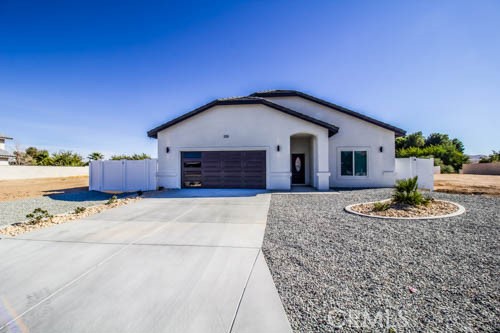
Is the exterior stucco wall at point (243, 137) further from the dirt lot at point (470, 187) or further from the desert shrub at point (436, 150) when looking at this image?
the desert shrub at point (436, 150)

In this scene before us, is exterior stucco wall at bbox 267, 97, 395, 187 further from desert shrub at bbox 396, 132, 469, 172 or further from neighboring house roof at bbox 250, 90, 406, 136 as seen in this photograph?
desert shrub at bbox 396, 132, 469, 172

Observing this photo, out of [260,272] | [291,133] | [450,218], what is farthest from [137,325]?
[291,133]

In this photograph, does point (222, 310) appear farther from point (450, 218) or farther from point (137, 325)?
point (450, 218)

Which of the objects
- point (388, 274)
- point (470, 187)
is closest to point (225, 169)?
point (388, 274)

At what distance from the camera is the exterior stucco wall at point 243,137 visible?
13.1m

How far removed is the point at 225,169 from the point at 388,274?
11.0m

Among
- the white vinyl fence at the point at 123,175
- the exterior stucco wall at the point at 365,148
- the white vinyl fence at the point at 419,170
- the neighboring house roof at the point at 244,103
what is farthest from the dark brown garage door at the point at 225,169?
the white vinyl fence at the point at 419,170

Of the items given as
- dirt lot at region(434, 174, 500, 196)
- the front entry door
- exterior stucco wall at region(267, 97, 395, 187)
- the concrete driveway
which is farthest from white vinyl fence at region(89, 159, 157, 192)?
dirt lot at region(434, 174, 500, 196)

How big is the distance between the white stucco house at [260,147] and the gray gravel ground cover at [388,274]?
7.50 m

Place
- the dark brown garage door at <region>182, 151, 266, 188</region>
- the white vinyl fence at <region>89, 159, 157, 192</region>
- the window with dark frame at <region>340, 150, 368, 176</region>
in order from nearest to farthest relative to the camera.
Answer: the dark brown garage door at <region>182, 151, 266, 188</region> → the white vinyl fence at <region>89, 159, 157, 192</region> → the window with dark frame at <region>340, 150, 368, 176</region>

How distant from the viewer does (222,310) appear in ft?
8.33

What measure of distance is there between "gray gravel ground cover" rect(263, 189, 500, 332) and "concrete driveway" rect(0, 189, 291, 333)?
425mm

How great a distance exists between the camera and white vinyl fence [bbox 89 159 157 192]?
14.1 meters

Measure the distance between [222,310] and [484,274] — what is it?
386cm
